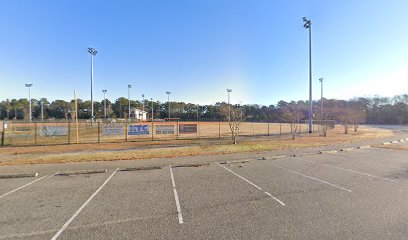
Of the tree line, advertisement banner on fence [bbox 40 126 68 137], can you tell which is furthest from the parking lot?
the tree line

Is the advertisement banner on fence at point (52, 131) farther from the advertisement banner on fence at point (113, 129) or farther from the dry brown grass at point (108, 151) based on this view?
the advertisement banner on fence at point (113, 129)

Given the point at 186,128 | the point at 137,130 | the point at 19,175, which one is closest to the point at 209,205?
the point at 19,175

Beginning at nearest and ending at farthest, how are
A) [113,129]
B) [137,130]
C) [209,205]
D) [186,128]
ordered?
[209,205]
[113,129]
[137,130]
[186,128]

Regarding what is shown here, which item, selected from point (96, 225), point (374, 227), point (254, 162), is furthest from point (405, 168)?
point (96, 225)

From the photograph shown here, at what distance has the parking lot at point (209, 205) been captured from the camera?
4367 mm

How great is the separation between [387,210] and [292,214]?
2.44m

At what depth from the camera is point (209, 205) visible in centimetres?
578

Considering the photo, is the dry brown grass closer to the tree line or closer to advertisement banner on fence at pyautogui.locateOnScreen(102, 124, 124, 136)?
advertisement banner on fence at pyautogui.locateOnScreen(102, 124, 124, 136)

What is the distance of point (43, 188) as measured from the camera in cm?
748

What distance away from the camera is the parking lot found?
14.3ft

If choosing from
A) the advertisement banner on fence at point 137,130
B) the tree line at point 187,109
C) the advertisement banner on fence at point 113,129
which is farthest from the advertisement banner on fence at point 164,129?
the tree line at point 187,109

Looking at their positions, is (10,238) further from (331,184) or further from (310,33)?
(310,33)

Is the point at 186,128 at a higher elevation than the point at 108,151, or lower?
higher

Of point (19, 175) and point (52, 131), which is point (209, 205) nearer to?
point (19, 175)
